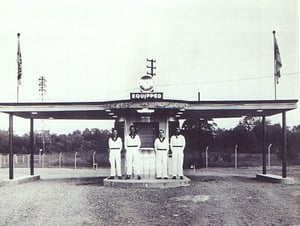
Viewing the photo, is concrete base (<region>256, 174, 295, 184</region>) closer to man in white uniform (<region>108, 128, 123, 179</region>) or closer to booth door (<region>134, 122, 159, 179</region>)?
booth door (<region>134, 122, 159, 179</region>)

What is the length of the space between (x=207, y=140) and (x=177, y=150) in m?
24.2

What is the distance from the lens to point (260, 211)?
30.5ft

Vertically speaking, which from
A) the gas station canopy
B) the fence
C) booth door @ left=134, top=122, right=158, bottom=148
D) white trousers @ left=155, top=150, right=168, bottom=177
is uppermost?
the gas station canopy

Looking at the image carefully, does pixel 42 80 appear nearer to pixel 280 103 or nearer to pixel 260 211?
pixel 280 103

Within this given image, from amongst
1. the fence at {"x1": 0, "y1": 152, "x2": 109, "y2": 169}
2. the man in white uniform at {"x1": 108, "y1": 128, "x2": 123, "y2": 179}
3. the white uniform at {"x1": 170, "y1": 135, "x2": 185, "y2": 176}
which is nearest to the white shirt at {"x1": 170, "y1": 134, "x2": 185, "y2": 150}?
the white uniform at {"x1": 170, "y1": 135, "x2": 185, "y2": 176}

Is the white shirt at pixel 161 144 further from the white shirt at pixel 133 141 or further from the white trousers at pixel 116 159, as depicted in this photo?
the white trousers at pixel 116 159

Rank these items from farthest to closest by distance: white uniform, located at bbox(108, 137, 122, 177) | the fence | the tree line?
the tree line
the fence
white uniform, located at bbox(108, 137, 122, 177)

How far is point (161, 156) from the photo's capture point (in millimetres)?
14539

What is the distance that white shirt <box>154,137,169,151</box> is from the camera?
14.4m

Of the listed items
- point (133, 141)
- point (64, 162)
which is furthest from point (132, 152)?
point (64, 162)

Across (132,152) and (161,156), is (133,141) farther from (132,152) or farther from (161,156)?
(161,156)

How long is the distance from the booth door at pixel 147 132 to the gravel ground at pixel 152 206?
252cm

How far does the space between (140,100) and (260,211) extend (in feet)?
19.6

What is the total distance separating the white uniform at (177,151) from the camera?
14573 millimetres
